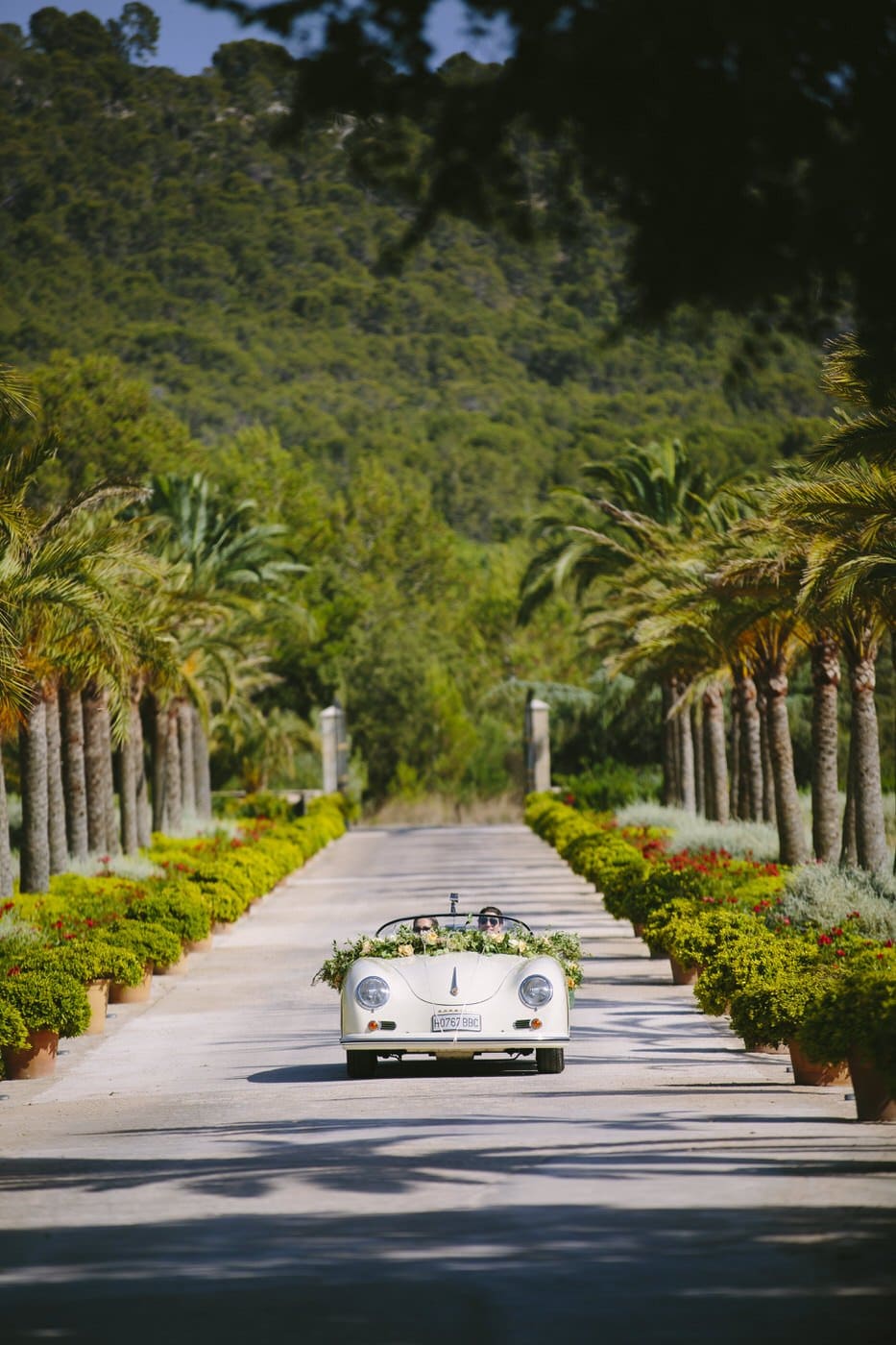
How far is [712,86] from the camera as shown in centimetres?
718

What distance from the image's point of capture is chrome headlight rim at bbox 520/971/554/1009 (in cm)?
1323

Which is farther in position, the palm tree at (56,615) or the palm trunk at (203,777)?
the palm trunk at (203,777)

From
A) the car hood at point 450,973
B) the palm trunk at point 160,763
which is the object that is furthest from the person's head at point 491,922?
the palm trunk at point 160,763

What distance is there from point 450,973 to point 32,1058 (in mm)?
3649

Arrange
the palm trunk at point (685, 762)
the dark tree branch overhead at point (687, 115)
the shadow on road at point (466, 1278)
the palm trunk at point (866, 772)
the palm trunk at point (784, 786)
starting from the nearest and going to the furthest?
the shadow on road at point (466, 1278) → the dark tree branch overhead at point (687, 115) → the palm trunk at point (866, 772) → the palm trunk at point (784, 786) → the palm trunk at point (685, 762)

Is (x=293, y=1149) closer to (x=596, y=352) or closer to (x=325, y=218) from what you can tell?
(x=596, y=352)

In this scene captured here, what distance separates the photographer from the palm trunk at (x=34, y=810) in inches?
1082

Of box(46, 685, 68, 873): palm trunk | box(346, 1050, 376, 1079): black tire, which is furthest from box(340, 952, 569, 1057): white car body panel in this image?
box(46, 685, 68, 873): palm trunk

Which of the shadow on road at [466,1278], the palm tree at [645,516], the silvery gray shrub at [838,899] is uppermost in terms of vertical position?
the palm tree at [645,516]

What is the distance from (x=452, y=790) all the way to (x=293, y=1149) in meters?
59.2

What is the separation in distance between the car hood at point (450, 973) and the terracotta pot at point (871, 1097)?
10.1 ft

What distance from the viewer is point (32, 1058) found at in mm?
14680

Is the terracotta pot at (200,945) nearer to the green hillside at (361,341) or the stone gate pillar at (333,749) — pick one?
the stone gate pillar at (333,749)

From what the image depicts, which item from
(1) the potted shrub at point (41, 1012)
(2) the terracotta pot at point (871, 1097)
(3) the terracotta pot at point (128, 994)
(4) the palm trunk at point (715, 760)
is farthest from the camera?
(4) the palm trunk at point (715, 760)
